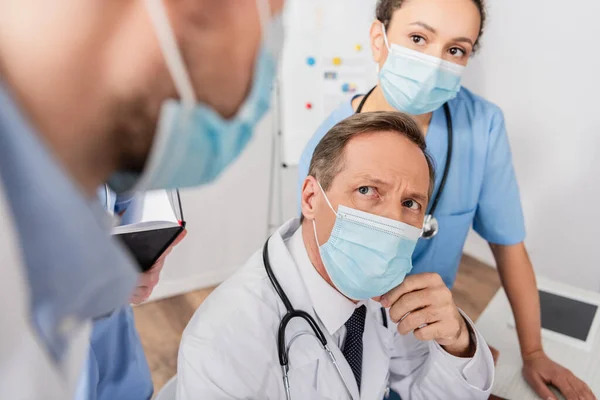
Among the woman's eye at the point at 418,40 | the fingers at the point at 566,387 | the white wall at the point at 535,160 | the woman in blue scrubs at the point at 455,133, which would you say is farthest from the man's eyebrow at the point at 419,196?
the white wall at the point at 535,160

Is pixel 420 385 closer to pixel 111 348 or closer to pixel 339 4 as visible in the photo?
pixel 111 348

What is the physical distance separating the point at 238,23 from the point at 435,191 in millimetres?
966

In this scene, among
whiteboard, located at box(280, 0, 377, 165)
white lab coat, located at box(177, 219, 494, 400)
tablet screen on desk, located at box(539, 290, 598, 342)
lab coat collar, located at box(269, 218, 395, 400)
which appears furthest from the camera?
whiteboard, located at box(280, 0, 377, 165)

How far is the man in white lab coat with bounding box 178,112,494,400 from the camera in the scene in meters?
0.99

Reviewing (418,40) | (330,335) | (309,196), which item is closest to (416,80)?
(418,40)

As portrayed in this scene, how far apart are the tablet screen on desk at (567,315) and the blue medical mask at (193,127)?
1.25 metres

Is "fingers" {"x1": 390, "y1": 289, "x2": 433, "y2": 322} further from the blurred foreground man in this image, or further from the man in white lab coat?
the blurred foreground man

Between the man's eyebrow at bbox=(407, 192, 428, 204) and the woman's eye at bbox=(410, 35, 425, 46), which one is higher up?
the woman's eye at bbox=(410, 35, 425, 46)

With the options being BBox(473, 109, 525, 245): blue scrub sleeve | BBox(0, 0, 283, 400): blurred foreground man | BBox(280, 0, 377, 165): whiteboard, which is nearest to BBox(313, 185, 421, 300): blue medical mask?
BBox(473, 109, 525, 245): blue scrub sleeve

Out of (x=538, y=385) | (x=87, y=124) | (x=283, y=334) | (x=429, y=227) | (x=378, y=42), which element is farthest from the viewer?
(x=378, y=42)

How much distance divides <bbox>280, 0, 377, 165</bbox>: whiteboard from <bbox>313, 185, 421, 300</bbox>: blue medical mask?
5.48 ft

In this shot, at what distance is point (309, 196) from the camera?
115cm

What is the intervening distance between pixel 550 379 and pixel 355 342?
501 mm

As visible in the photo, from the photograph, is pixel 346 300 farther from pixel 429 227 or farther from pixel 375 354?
pixel 429 227
